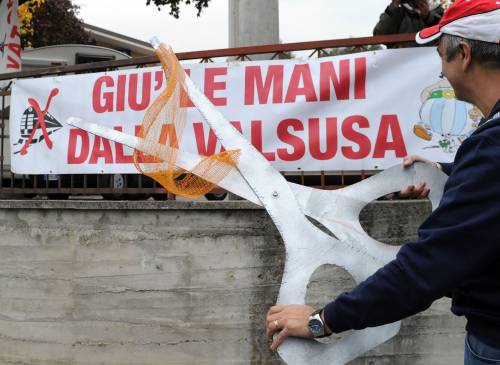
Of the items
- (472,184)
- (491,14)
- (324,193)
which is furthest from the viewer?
(324,193)

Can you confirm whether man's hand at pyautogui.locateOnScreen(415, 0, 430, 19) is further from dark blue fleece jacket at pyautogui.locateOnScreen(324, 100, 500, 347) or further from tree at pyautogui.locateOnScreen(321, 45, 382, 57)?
dark blue fleece jacket at pyautogui.locateOnScreen(324, 100, 500, 347)

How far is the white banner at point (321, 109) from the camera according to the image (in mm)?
4066

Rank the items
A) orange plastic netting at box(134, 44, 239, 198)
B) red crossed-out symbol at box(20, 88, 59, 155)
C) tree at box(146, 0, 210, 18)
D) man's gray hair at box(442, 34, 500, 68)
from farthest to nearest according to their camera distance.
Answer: tree at box(146, 0, 210, 18) → red crossed-out symbol at box(20, 88, 59, 155) → orange plastic netting at box(134, 44, 239, 198) → man's gray hair at box(442, 34, 500, 68)

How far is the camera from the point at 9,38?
8.78 m

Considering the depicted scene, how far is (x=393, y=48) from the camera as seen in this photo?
417 centimetres

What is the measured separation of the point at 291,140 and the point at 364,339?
243 centimetres

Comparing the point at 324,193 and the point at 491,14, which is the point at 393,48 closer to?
the point at 324,193

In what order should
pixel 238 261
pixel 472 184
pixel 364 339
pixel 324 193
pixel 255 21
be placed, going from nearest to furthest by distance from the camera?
pixel 472 184 → pixel 364 339 → pixel 324 193 → pixel 238 261 → pixel 255 21

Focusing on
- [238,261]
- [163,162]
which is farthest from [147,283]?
[163,162]

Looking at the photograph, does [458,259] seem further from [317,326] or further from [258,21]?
[258,21]

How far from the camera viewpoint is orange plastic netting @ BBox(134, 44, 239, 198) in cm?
232

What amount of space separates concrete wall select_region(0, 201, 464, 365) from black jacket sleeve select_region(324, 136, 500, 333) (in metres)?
2.35

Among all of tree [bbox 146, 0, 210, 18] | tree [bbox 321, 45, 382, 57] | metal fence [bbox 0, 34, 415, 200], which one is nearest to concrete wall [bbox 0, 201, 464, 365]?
metal fence [bbox 0, 34, 415, 200]

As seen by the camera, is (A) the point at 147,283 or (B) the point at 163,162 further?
(A) the point at 147,283
